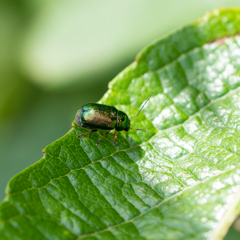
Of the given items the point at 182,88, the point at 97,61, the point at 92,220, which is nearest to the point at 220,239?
the point at 92,220

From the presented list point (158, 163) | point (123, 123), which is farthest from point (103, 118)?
point (158, 163)

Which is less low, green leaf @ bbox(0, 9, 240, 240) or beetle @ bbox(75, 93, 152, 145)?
beetle @ bbox(75, 93, 152, 145)

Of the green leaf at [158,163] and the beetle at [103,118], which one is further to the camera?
the beetle at [103,118]

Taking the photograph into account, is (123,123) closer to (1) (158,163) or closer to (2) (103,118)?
(2) (103,118)

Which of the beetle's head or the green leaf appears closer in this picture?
the green leaf
